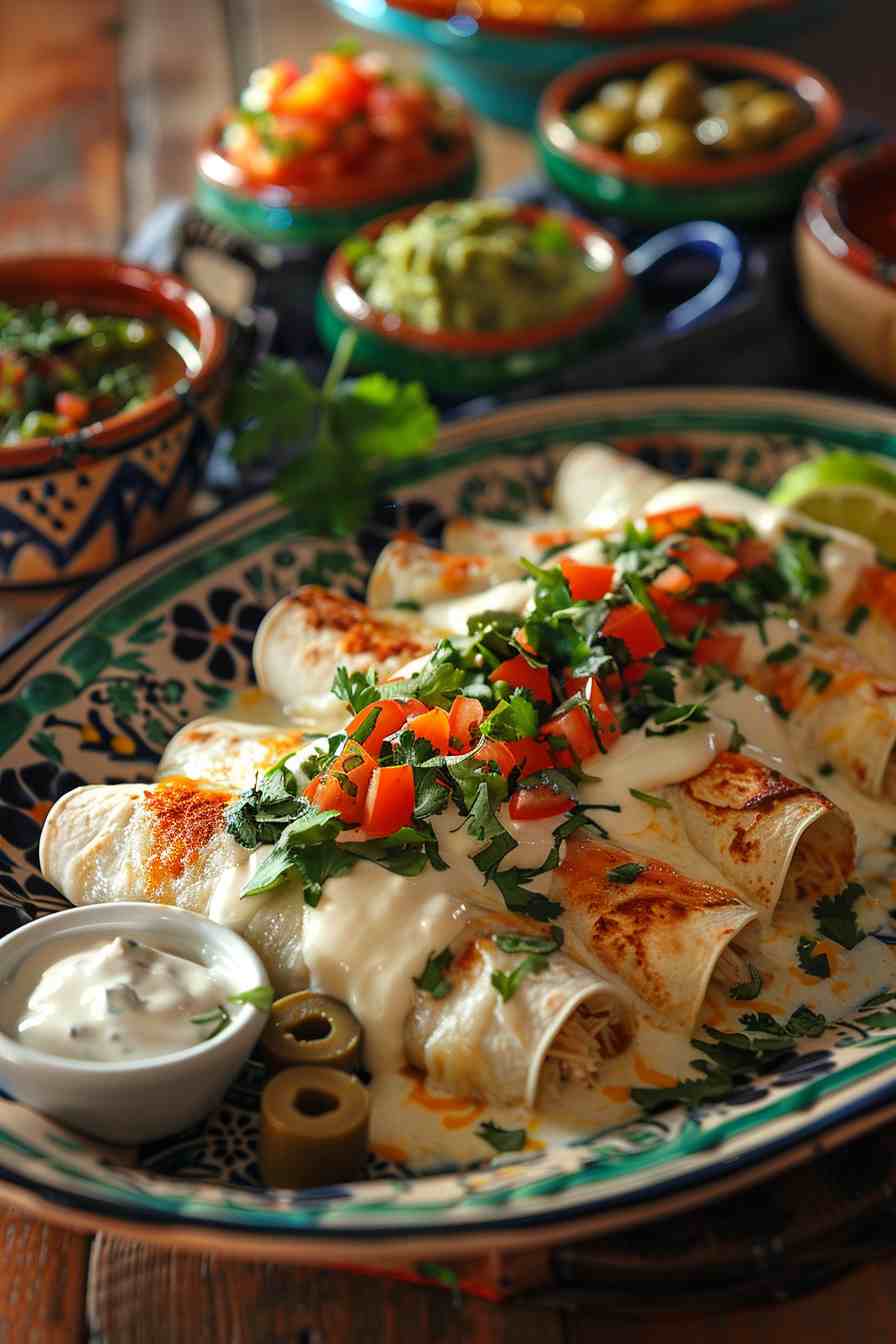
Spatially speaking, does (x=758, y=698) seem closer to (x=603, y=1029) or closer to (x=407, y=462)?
(x=603, y=1029)

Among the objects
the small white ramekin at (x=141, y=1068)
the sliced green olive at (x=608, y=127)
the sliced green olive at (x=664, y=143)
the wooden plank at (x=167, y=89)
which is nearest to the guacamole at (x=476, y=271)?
the sliced green olive at (x=664, y=143)

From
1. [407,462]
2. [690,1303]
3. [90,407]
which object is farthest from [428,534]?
[690,1303]

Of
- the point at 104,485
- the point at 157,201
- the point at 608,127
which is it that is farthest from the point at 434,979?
the point at 157,201

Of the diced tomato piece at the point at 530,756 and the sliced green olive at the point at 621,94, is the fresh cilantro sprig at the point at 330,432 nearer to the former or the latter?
the diced tomato piece at the point at 530,756

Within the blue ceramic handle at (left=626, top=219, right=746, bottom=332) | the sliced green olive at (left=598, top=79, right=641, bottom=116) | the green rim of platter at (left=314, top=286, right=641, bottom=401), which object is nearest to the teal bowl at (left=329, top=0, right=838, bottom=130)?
the sliced green olive at (left=598, top=79, right=641, bottom=116)

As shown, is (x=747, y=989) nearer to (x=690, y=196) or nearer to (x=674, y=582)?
(x=674, y=582)

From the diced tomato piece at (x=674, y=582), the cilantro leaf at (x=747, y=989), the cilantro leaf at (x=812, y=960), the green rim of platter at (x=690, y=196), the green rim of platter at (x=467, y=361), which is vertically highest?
the diced tomato piece at (x=674, y=582)
